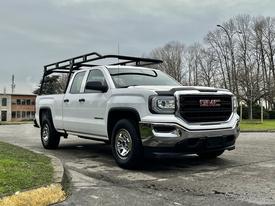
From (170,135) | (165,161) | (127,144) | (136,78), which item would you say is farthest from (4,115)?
(170,135)

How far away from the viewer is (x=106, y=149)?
11469mm

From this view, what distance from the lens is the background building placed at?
91.3 meters

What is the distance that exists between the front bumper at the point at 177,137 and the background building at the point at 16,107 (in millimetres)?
85234

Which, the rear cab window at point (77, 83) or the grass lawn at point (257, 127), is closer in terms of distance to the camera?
the rear cab window at point (77, 83)

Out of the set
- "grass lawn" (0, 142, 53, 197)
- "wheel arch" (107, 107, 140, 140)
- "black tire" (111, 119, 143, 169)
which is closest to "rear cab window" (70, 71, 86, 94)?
"wheel arch" (107, 107, 140, 140)

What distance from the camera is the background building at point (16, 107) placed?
91294 mm

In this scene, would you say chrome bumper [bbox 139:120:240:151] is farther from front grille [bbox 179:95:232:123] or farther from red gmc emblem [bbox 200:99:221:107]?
red gmc emblem [bbox 200:99:221:107]

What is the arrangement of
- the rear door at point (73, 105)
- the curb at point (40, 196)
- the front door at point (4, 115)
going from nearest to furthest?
the curb at point (40, 196), the rear door at point (73, 105), the front door at point (4, 115)

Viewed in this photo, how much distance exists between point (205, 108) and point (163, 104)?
2.78 feet

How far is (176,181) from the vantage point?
686cm

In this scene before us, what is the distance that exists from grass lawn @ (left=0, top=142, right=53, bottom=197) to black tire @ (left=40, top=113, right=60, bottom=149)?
7.18 feet

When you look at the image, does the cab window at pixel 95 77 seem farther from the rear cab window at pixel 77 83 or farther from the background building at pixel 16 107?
the background building at pixel 16 107

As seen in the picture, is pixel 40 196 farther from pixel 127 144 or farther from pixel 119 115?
pixel 119 115

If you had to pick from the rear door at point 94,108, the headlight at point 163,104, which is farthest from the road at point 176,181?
the headlight at point 163,104
